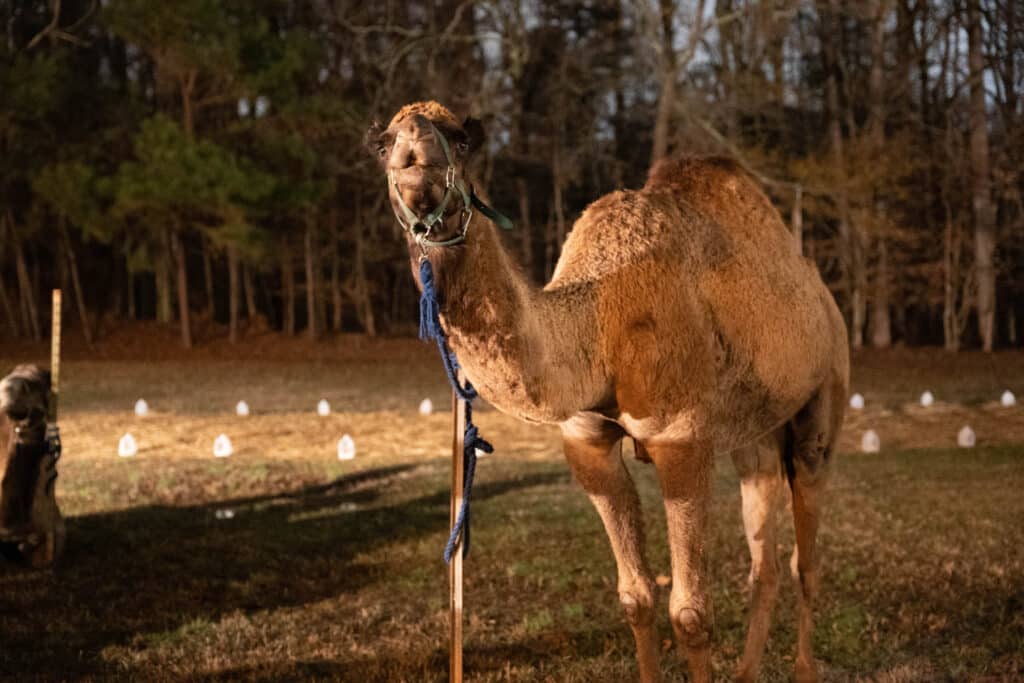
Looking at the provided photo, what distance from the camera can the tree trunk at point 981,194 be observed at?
96.4 feet

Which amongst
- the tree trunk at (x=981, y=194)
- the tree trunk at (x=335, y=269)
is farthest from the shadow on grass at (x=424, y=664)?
the tree trunk at (x=335, y=269)

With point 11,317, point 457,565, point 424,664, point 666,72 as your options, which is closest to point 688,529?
point 457,565

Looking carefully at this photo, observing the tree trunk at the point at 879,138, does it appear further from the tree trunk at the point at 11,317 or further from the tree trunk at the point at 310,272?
the tree trunk at the point at 11,317

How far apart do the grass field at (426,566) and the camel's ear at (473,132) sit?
10.4 feet

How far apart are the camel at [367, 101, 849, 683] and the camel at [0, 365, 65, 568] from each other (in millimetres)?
4747

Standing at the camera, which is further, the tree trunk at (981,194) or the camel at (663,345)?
the tree trunk at (981,194)

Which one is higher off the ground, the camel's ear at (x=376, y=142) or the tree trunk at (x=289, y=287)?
the camel's ear at (x=376, y=142)

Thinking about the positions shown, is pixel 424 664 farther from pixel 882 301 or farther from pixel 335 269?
pixel 335 269

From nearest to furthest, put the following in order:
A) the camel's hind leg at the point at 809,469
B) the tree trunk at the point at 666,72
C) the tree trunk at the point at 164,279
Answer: the camel's hind leg at the point at 809,469
the tree trunk at the point at 666,72
the tree trunk at the point at 164,279

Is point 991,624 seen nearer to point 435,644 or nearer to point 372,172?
point 435,644

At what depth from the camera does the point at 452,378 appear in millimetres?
3791

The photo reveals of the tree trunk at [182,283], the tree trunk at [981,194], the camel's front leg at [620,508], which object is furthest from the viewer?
the tree trunk at [182,283]

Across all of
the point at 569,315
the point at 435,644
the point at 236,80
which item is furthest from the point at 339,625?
the point at 236,80

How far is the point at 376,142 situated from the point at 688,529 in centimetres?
197
